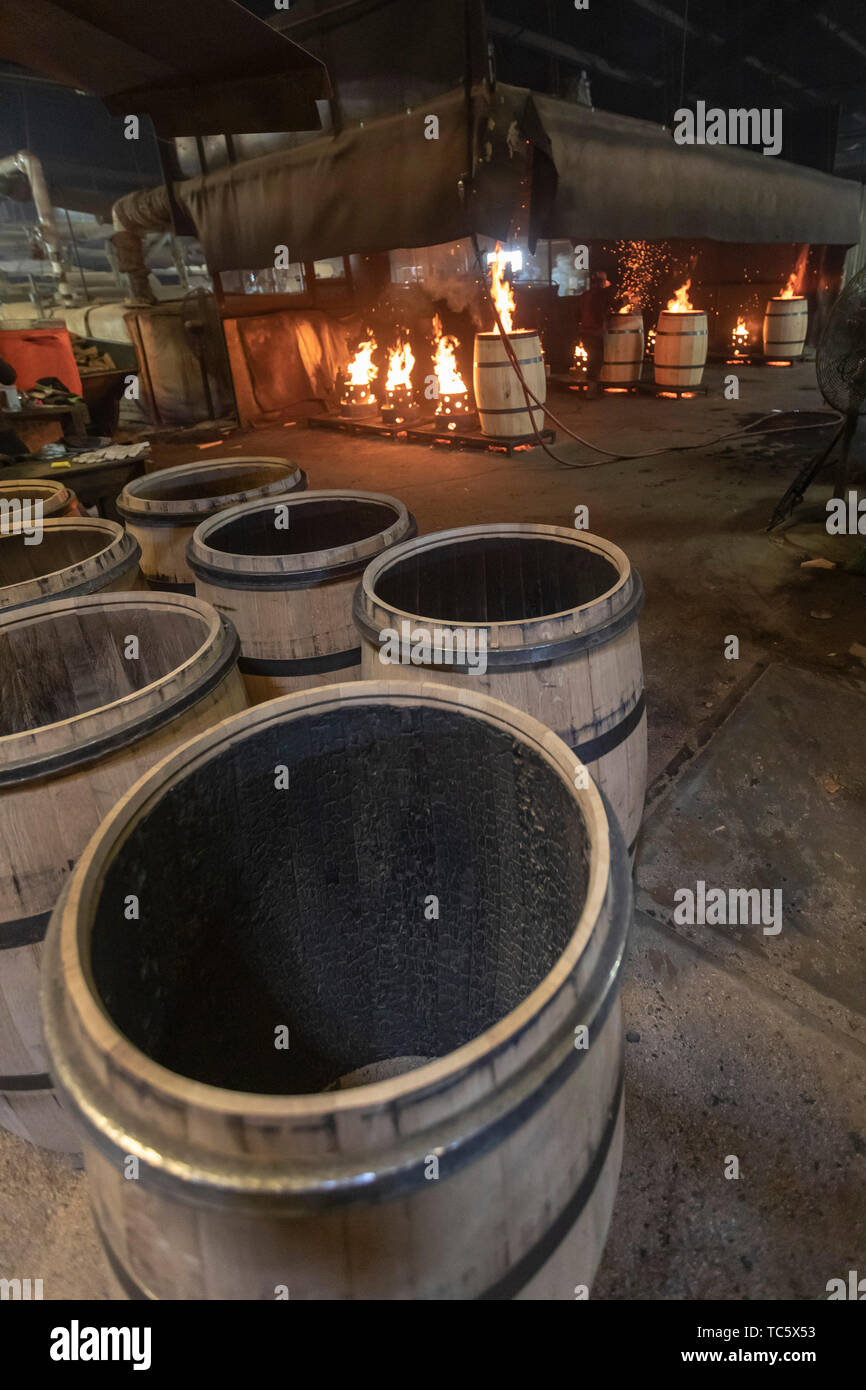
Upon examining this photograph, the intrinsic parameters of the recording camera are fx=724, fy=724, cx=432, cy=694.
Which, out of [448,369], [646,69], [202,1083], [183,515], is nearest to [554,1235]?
[202,1083]

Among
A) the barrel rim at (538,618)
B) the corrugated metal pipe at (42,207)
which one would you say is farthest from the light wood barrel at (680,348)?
the corrugated metal pipe at (42,207)

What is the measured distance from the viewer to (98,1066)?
0.86 metres

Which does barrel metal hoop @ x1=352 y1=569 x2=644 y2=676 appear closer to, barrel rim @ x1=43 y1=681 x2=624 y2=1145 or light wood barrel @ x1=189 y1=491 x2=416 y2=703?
barrel rim @ x1=43 y1=681 x2=624 y2=1145

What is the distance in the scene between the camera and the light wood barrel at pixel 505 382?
8.02m

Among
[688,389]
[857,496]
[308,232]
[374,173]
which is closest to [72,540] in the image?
[857,496]

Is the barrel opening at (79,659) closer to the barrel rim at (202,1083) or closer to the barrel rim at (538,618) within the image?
the barrel rim at (538,618)

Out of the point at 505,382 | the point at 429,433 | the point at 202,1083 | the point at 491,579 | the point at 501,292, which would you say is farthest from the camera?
the point at 501,292

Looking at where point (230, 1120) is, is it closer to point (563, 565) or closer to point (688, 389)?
point (563, 565)

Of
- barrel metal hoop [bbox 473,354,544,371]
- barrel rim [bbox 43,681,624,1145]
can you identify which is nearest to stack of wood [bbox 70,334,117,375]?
barrel metal hoop [bbox 473,354,544,371]

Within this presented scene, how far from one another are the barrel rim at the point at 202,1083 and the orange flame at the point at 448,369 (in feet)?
31.5

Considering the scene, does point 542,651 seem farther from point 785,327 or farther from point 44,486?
point 785,327

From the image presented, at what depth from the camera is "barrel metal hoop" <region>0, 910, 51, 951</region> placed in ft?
5.38

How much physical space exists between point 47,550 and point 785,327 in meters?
14.3

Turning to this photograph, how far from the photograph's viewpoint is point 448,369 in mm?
9984
